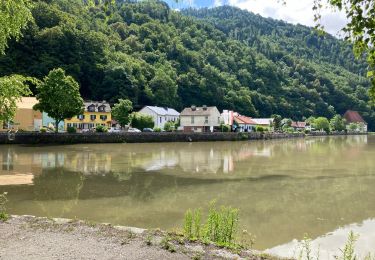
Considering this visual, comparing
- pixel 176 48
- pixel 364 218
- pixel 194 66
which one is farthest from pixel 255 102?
pixel 364 218

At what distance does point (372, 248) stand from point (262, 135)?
274 feet

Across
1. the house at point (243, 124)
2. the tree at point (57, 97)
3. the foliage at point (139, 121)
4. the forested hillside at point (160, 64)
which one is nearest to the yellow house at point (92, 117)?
the foliage at point (139, 121)

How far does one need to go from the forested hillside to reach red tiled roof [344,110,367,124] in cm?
722

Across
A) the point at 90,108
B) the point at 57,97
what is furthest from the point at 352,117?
the point at 57,97

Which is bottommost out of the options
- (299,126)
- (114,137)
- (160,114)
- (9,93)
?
(114,137)

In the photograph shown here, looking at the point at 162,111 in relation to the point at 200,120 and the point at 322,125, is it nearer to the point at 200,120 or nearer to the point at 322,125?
the point at 200,120

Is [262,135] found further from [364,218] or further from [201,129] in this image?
[364,218]

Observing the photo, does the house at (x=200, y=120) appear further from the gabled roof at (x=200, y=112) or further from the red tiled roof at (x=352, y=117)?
the red tiled roof at (x=352, y=117)

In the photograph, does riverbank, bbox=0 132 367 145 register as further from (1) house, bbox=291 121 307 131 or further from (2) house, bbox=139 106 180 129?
(1) house, bbox=291 121 307 131

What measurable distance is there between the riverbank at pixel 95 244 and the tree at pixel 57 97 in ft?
168

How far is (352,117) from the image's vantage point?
178000 millimetres

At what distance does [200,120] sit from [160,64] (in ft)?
166

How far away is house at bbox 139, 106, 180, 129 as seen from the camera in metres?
93.0

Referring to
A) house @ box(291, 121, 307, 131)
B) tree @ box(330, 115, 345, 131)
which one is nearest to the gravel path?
house @ box(291, 121, 307, 131)
